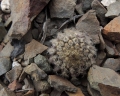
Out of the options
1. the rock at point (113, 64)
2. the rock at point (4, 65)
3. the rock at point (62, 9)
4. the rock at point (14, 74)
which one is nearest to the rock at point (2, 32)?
the rock at point (4, 65)

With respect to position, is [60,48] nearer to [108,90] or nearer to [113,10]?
[108,90]

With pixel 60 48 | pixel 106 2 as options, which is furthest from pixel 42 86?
pixel 106 2

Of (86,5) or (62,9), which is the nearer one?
(62,9)

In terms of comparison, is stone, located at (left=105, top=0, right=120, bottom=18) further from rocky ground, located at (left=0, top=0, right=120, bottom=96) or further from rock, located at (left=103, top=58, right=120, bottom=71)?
rock, located at (left=103, top=58, right=120, bottom=71)

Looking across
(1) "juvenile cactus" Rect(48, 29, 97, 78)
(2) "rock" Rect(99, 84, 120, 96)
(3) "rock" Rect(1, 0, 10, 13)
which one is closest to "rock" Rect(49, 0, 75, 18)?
(1) "juvenile cactus" Rect(48, 29, 97, 78)

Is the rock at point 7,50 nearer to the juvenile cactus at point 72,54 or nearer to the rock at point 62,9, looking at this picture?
the juvenile cactus at point 72,54

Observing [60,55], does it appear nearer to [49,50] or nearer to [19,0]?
[49,50]
